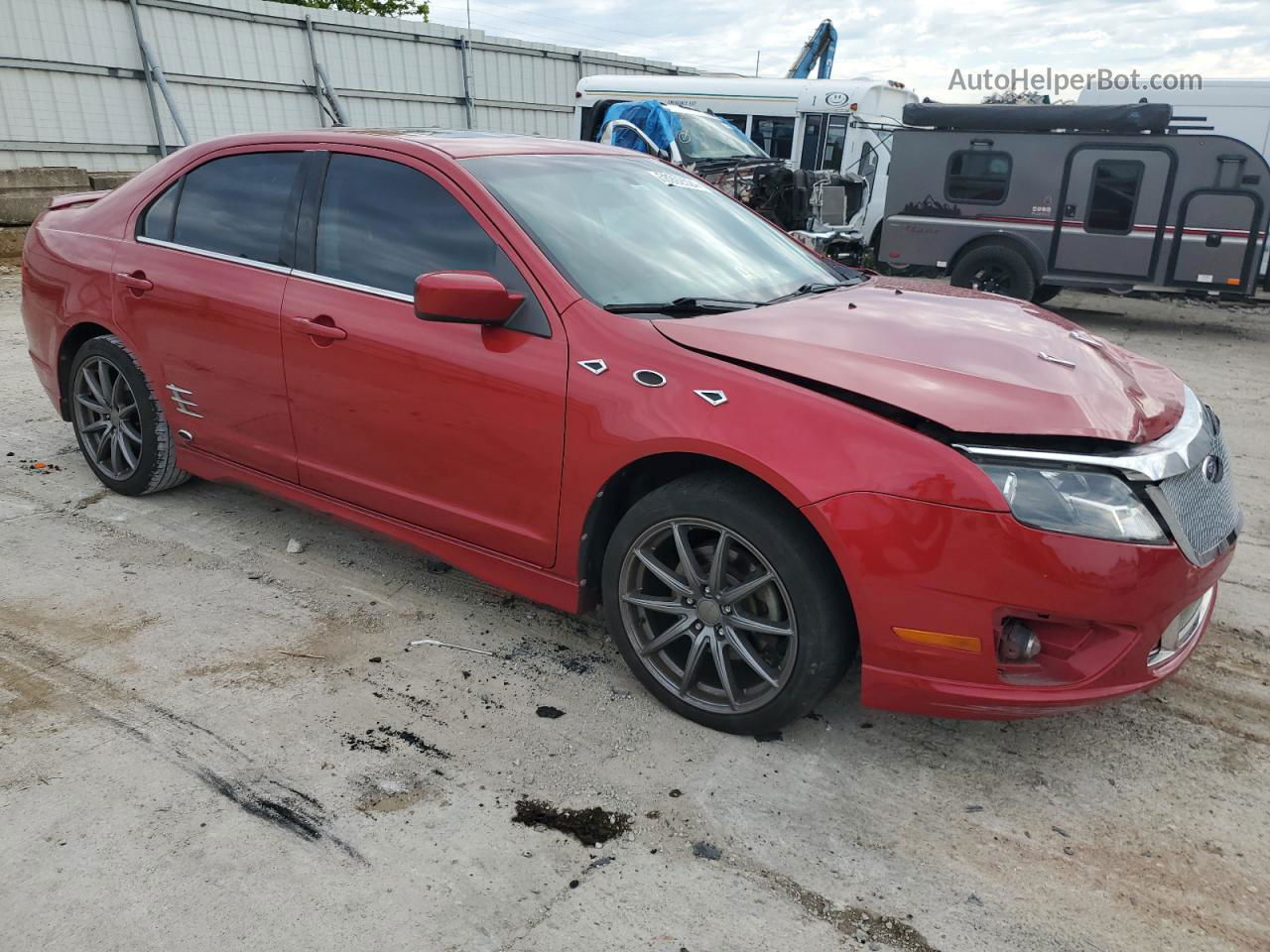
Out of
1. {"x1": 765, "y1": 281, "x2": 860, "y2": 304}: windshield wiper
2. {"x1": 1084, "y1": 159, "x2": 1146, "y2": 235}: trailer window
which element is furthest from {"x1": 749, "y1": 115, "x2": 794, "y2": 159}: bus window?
{"x1": 765, "y1": 281, "x2": 860, "y2": 304}: windshield wiper

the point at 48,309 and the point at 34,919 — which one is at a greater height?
the point at 48,309

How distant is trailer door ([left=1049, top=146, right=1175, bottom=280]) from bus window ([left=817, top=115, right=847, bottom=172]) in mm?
5450

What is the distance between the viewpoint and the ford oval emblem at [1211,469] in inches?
105

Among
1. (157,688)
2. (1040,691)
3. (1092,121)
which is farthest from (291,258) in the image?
(1092,121)

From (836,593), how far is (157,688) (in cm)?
216

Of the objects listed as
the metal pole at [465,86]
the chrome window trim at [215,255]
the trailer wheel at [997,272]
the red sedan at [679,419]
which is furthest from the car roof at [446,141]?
the metal pole at [465,86]

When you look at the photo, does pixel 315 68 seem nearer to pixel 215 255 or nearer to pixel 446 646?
pixel 215 255

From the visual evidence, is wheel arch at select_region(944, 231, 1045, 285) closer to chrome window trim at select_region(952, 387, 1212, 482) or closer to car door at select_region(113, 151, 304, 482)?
chrome window trim at select_region(952, 387, 1212, 482)

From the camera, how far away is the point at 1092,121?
35.1ft

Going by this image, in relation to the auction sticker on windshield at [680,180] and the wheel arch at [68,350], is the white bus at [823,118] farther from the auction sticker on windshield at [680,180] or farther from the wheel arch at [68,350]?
the wheel arch at [68,350]

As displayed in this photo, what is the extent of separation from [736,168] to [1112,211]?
4.78 m

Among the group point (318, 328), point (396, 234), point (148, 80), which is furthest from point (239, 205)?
point (148, 80)

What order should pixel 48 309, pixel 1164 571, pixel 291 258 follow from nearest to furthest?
pixel 1164 571, pixel 291 258, pixel 48 309

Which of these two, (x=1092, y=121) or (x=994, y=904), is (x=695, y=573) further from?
(x=1092, y=121)
